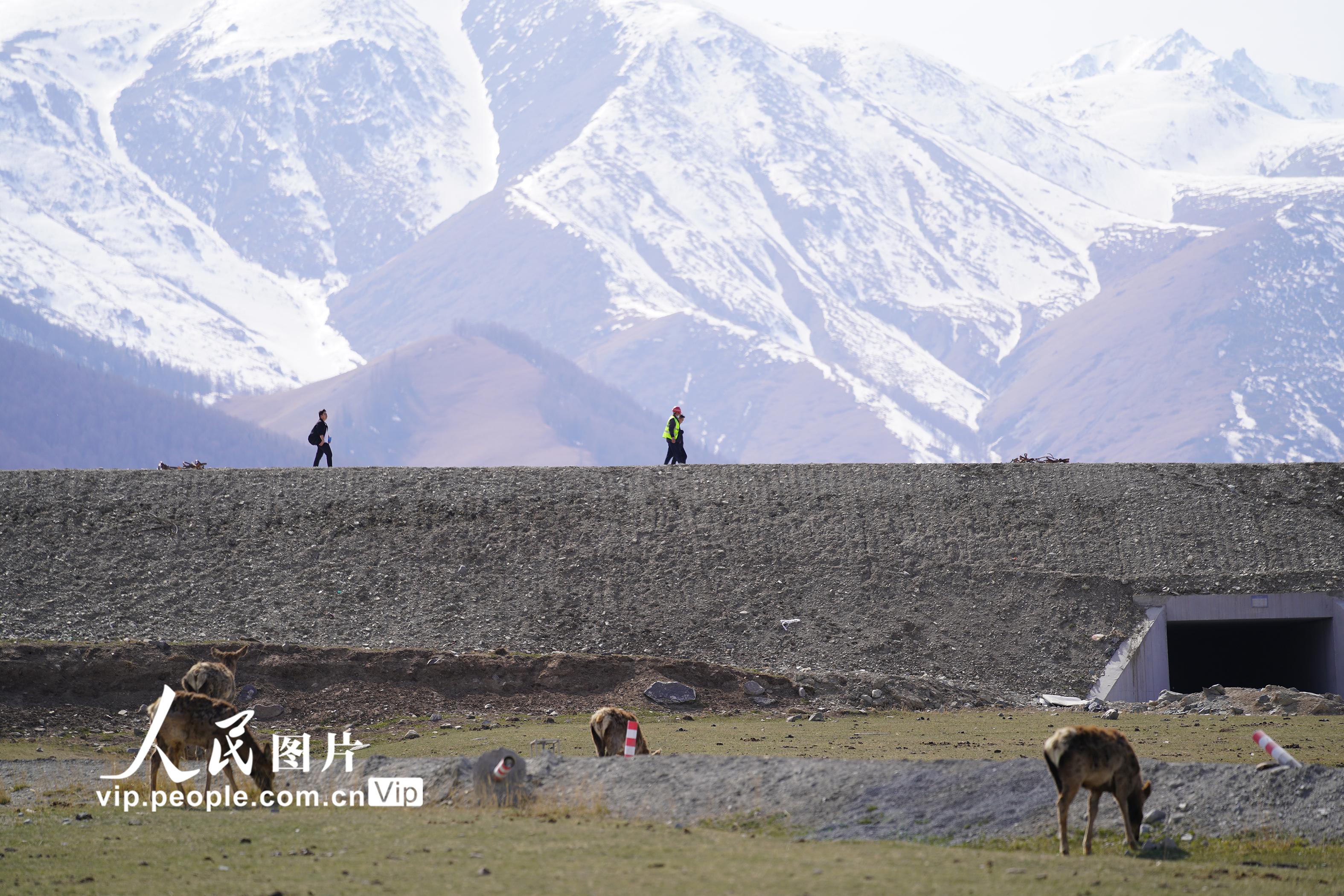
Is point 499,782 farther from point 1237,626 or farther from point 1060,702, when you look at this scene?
point 1237,626

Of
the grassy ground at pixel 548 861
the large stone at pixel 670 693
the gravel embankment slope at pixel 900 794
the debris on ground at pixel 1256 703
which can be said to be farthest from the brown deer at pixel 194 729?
the debris on ground at pixel 1256 703

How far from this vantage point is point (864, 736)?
2395cm

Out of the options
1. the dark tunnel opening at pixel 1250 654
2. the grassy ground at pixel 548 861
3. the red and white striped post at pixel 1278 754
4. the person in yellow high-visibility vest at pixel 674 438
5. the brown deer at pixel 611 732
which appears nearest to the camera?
the grassy ground at pixel 548 861

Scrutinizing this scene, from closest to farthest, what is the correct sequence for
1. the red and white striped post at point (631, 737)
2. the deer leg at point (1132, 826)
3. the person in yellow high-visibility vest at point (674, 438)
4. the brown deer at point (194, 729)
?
the deer leg at point (1132, 826) → the brown deer at point (194, 729) → the red and white striped post at point (631, 737) → the person in yellow high-visibility vest at point (674, 438)

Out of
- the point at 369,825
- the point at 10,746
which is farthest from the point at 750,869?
the point at 10,746

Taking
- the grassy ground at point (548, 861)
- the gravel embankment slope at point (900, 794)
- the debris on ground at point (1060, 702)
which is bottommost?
the grassy ground at point (548, 861)

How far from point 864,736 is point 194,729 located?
37.6 ft

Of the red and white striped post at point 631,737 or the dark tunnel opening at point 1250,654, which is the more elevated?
the dark tunnel opening at point 1250,654

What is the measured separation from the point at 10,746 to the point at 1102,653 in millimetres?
22182

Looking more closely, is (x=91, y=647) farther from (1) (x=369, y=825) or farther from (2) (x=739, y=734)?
(1) (x=369, y=825)

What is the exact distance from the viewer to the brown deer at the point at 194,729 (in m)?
16.5

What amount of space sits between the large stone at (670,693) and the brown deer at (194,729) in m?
12.0

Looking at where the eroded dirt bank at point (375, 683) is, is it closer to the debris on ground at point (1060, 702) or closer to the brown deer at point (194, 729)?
the debris on ground at point (1060, 702)

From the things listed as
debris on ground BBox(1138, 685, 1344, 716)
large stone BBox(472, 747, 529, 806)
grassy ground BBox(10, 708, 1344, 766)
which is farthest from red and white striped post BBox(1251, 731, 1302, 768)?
debris on ground BBox(1138, 685, 1344, 716)
